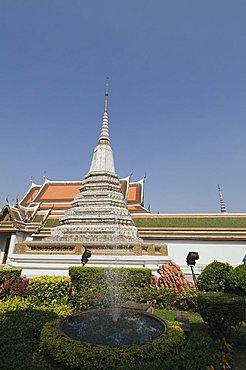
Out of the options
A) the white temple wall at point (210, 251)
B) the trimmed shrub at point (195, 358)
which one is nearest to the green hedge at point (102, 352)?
the trimmed shrub at point (195, 358)

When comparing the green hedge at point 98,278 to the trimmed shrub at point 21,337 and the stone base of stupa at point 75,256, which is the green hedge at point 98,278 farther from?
the trimmed shrub at point 21,337

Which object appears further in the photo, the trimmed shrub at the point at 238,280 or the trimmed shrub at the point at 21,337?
the trimmed shrub at the point at 238,280

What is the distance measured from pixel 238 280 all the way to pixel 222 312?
9.59 feet

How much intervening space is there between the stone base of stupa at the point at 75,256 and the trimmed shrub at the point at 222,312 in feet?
19.1

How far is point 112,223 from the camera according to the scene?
1345 centimetres

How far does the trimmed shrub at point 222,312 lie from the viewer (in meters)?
4.65

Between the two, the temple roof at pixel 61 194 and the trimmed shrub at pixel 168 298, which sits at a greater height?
the temple roof at pixel 61 194

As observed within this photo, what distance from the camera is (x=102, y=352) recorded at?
3461 mm

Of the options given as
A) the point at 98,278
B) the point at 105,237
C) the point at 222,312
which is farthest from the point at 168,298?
the point at 105,237

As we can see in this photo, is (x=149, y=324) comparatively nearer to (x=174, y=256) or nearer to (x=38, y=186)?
(x=174, y=256)

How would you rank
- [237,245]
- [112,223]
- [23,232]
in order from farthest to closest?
[23,232], [237,245], [112,223]

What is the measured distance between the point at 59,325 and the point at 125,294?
12.5 ft

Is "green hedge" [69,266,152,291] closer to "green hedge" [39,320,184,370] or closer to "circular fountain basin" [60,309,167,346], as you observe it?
"circular fountain basin" [60,309,167,346]

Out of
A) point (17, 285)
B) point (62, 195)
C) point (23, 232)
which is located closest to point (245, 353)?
point (17, 285)
